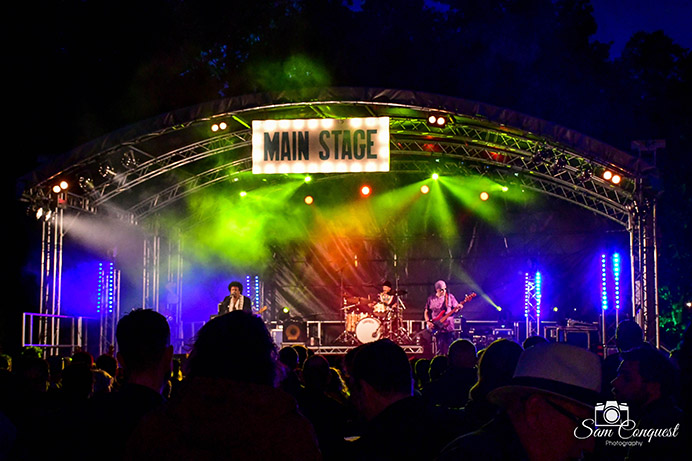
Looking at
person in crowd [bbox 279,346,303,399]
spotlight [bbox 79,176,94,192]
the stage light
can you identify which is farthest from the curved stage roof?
person in crowd [bbox 279,346,303,399]

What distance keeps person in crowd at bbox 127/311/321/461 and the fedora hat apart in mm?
730

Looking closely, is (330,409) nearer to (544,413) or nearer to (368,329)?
(544,413)

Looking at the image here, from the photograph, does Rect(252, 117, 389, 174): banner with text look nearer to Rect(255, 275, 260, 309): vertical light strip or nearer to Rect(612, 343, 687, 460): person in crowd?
Rect(255, 275, 260, 309): vertical light strip

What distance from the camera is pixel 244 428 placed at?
2316mm

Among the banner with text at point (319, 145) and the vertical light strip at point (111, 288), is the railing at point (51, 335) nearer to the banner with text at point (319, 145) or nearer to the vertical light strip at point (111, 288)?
the vertical light strip at point (111, 288)

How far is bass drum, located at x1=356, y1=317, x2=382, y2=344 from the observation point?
18.2 m

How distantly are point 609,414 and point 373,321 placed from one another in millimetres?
15165

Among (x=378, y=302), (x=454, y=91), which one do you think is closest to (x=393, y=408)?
(x=378, y=302)

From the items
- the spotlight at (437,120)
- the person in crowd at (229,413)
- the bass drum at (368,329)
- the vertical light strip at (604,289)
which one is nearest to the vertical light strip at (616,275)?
the vertical light strip at (604,289)

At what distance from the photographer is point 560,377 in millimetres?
2398

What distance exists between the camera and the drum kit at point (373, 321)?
18.2 metres

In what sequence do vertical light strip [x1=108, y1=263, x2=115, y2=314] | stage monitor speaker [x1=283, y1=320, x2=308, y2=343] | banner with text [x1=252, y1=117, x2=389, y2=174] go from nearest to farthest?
1. banner with text [x1=252, y1=117, x2=389, y2=174]
2. vertical light strip [x1=108, y1=263, x2=115, y2=314]
3. stage monitor speaker [x1=283, y1=320, x2=308, y2=343]

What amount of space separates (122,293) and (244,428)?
1690cm

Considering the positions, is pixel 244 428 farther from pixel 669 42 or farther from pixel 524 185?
pixel 669 42
